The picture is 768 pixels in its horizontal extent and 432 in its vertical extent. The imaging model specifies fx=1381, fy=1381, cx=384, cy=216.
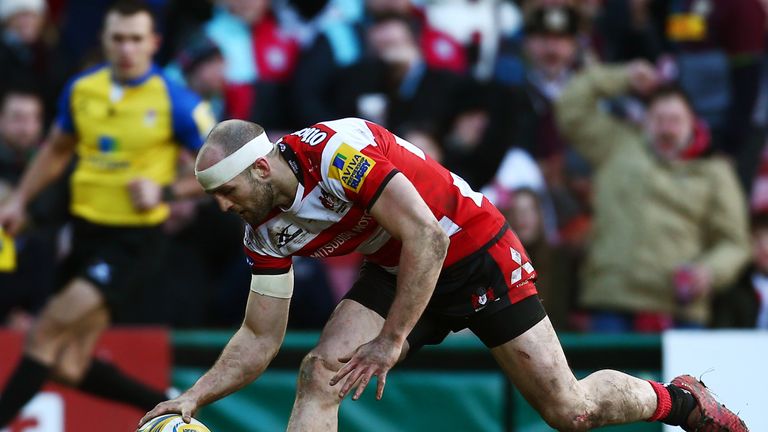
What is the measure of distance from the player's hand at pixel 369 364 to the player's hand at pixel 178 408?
819mm

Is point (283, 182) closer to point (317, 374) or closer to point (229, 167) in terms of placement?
point (229, 167)

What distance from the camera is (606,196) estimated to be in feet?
33.5

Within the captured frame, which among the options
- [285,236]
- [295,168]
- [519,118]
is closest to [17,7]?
[519,118]

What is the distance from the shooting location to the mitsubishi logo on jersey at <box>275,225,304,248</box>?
20.4 feet

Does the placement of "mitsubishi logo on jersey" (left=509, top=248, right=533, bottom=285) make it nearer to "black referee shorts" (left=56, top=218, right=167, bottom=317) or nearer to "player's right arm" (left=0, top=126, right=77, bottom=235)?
"black referee shorts" (left=56, top=218, right=167, bottom=317)

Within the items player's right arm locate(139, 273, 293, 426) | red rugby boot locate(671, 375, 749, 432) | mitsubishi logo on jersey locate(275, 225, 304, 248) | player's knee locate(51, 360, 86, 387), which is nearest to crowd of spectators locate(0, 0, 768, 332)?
player's knee locate(51, 360, 86, 387)

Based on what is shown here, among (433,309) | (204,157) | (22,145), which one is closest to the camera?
(204,157)

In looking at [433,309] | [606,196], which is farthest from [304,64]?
[433,309]

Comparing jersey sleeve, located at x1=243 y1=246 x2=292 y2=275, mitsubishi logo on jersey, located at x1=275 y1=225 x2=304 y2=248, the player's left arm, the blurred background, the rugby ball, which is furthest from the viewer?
the blurred background

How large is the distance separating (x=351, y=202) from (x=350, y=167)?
0.81ft

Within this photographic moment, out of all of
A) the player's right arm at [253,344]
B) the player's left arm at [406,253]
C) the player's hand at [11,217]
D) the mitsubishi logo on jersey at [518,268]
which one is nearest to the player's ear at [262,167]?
the player's left arm at [406,253]

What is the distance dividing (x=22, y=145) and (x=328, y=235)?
516 cm

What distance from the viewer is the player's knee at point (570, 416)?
654cm

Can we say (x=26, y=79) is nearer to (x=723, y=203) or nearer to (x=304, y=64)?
(x=304, y=64)
